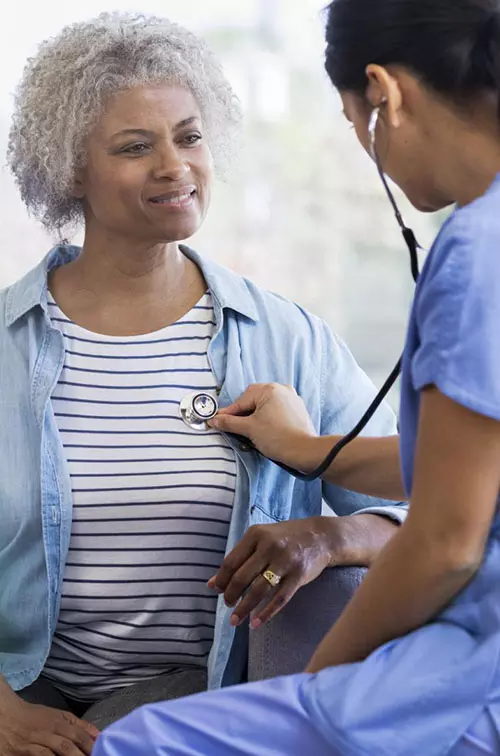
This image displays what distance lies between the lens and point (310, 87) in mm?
2934

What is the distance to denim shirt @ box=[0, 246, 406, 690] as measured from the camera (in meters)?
1.65

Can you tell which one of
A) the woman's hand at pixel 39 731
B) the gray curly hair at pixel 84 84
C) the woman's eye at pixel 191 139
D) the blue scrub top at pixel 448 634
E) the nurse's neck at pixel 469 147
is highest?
the gray curly hair at pixel 84 84

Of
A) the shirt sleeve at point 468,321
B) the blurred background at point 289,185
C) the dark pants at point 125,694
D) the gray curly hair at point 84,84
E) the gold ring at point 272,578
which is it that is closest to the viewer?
the shirt sleeve at point 468,321

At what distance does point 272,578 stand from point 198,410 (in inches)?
12.1

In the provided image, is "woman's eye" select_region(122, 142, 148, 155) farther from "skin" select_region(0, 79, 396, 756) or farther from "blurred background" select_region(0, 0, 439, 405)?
"blurred background" select_region(0, 0, 439, 405)

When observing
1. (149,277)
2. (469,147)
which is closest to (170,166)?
(149,277)

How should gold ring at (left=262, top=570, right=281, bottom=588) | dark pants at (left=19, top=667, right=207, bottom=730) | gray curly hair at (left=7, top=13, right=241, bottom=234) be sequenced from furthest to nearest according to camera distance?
gray curly hair at (left=7, top=13, right=241, bottom=234)
dark pants at (left=19, top=667, right=207, bottom=730)
gold ring at (left=262, top=570, right=281, bottom=588)

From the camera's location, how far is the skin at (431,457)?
0.94 metres

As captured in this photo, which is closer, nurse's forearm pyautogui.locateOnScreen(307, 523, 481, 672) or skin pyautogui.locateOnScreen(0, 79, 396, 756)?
nurse's forearm pyautogui.locateOnScreen(307, 523, 481, 672)

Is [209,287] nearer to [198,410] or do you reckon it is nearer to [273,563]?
[198,410]

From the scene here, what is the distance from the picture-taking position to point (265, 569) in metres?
1.52

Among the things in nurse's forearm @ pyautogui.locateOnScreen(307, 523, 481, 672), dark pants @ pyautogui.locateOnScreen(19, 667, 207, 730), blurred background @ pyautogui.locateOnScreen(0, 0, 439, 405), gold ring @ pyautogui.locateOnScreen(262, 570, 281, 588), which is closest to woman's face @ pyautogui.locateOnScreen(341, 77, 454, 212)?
nurse's forearm @ pyautogui.locateOnScreen(307, 523, 481, 672)

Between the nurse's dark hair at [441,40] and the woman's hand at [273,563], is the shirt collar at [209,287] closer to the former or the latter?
the woman's hand at [273,563]

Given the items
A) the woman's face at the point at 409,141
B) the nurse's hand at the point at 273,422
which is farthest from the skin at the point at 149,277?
the woman's face at the point at 409,141
